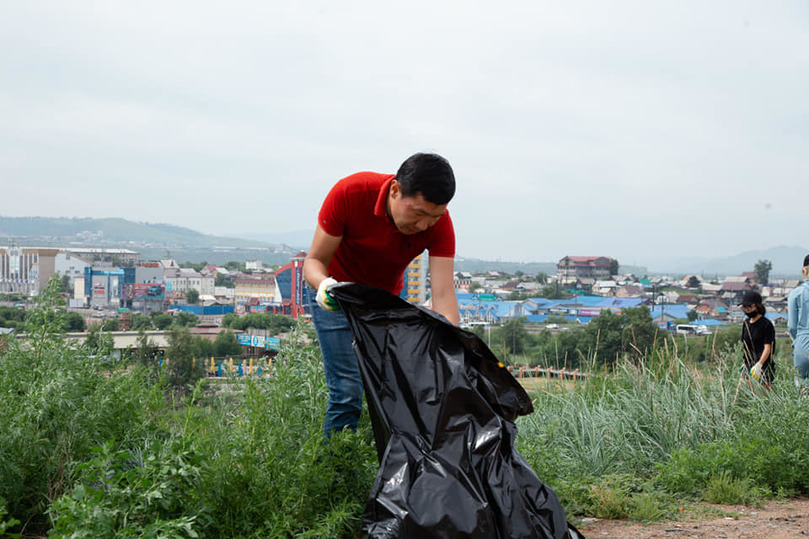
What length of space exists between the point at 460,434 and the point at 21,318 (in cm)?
216

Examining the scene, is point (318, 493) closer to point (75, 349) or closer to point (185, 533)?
point (185, 533)

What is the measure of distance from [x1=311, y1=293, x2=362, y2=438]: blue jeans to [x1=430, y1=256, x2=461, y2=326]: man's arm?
414 millimetres

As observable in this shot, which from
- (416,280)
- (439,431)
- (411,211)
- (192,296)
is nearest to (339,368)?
(439,431)

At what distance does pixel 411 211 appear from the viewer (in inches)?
95.6

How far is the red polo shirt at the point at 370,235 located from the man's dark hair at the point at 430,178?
212mm

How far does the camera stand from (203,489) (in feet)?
7.23

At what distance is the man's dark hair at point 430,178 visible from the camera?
2.35 m

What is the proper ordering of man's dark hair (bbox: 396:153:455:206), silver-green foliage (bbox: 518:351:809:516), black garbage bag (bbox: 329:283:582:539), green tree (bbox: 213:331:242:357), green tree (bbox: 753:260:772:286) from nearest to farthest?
black garbage bag (bbox: 329:283:582:539)
man's dark hair (bbox: 396:153:455:206)
silver-green foliage (bbox: 518:351:809:516)
green tree (bbox: 213:331:242:357)
green tree (bbox: 753:260:772:286)

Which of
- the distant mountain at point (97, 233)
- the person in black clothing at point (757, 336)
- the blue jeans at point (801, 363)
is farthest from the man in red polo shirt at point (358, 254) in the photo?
the distant mountain at point (97, 233)

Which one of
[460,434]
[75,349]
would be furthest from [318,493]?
[75,349]

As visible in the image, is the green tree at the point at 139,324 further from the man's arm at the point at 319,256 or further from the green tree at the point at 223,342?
the man's arm at the point at 319,256

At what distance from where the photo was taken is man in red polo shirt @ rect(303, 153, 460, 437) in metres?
2.58

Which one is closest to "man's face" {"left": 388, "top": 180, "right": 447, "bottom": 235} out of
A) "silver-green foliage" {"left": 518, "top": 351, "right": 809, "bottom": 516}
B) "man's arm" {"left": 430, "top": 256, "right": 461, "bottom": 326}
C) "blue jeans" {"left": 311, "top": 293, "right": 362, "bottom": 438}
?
"man's arm" {"left": 430, "top": 256, "right": 461, "bottom": 326}

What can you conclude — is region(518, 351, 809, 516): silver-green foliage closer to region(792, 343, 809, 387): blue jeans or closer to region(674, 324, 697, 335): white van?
region(792, 343, 809, 387): blue jeans
